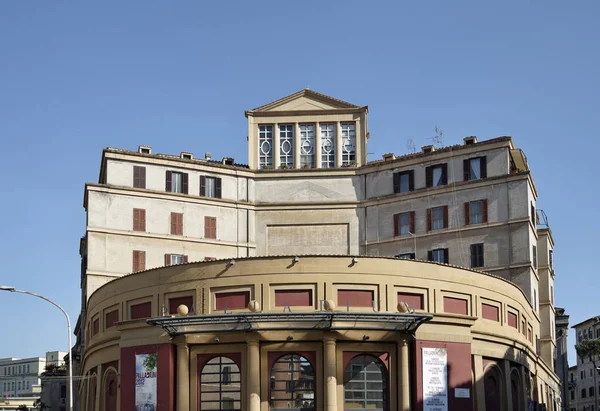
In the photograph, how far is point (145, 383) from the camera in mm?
56188

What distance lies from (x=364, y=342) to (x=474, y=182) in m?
29.6

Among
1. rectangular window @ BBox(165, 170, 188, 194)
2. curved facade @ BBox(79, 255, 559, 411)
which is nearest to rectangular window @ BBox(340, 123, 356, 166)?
rectangular window @ BBox(165, 170, 188, 194)

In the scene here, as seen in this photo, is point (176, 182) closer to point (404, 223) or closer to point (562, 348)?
point (404, 223)

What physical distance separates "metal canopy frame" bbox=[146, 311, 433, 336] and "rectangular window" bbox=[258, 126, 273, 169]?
34352 millimetres

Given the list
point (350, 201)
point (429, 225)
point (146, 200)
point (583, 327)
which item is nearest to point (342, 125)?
point (350, 201)

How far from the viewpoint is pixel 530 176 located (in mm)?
78938

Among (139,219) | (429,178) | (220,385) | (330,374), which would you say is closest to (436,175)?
(429,178)

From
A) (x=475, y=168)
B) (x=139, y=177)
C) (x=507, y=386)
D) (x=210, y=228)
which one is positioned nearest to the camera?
(x=507, y=386)

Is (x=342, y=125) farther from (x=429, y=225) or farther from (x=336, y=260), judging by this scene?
(x=336, y=260)

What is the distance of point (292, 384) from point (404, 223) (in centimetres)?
3149

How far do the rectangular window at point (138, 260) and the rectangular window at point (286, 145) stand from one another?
594 inches

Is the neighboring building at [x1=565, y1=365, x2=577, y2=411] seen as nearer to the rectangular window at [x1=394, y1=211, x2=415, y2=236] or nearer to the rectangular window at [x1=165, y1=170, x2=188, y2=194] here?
the rectangular window at [x1=394, y1=211, x2=415, y2=236]

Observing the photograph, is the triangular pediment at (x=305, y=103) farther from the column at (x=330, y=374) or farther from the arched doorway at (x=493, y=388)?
the column at (x=330, y=374)

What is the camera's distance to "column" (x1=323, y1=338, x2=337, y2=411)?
52.4 m
